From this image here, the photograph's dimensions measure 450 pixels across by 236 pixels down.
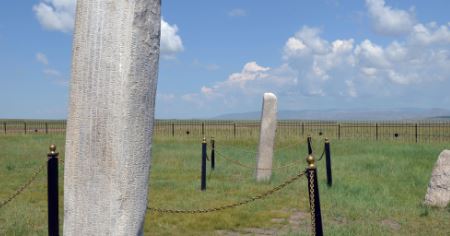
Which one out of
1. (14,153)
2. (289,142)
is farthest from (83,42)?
(289,142)

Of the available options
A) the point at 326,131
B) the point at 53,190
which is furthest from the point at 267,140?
the point at 326,131

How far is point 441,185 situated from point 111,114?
28.5 feet

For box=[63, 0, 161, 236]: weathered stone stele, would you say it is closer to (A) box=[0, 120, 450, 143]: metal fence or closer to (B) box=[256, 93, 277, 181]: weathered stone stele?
(B) box=[256, 93, 277, 181]: weathered stone stele

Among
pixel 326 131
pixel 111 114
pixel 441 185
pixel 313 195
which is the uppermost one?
pixel 111 114

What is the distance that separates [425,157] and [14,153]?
1668 cm

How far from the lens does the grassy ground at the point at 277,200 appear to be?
8055 millimetres

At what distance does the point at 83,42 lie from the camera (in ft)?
9.37

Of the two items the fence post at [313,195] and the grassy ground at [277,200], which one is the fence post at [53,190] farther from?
the fence post at [313,195]

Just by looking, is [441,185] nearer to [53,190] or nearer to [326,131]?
[53,190]

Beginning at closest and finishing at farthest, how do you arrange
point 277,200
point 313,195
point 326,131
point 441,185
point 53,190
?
point 313,195 → point 53,190 → point 441,185 → point 277,200 → point 326,131

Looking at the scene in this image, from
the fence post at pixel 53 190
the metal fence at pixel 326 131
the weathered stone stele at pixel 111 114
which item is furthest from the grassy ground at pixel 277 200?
the metal fence at pixel 326 131

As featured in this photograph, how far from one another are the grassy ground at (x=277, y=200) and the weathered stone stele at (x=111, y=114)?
4909mm

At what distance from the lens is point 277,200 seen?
1043cm

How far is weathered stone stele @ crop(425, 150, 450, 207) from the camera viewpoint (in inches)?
383
